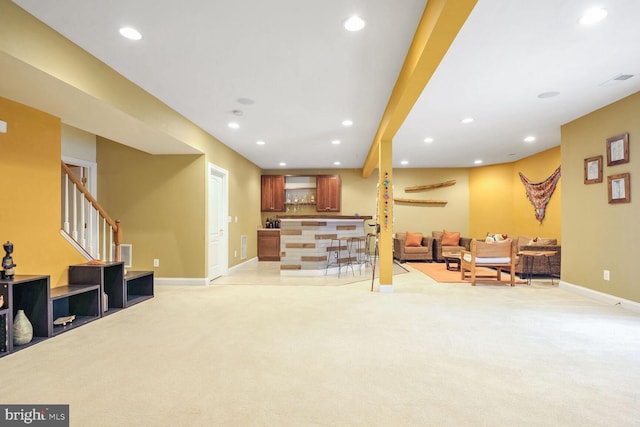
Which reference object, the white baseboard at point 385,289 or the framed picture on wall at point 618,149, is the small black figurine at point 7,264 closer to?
the white baseboard at point 385,289

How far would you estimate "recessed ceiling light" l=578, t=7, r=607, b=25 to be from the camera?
2467mm

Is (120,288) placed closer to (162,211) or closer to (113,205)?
(162,211)

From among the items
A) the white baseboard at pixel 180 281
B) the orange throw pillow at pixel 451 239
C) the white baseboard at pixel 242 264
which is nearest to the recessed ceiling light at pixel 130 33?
the white baseboard at pixel 180 281

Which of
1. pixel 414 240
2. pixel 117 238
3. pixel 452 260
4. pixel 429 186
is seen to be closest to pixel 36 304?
pixel 117 238

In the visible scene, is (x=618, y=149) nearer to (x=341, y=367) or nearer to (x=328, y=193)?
(x=341, y=367)

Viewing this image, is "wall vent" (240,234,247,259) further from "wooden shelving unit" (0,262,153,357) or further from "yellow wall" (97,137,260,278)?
"wooden shelving unit" (0,262,153,357)

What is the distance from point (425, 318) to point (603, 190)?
3.23 meters

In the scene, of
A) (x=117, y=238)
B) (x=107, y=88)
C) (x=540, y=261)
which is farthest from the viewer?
(x=540, y=261)

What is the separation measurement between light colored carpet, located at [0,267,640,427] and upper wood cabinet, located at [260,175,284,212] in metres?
5.59

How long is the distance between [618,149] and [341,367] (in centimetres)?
463

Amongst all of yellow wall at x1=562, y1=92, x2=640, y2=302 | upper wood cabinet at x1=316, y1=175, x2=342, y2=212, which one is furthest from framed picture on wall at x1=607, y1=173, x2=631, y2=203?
upper wood cabinet at x1=316, y1=175, x2=342, y2=212

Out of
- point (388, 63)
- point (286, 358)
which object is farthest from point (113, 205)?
point (388, 63)

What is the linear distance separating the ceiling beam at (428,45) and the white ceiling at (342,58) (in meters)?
0.12

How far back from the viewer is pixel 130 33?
2.75m
